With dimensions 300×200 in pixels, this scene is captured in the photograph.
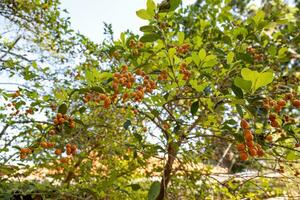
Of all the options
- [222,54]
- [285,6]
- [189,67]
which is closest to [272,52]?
[222,54]

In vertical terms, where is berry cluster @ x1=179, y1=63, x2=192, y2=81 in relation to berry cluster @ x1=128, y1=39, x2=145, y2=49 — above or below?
below

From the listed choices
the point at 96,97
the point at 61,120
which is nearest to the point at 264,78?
the point at 61,120

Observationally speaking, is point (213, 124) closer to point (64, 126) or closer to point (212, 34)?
point (212, 34)

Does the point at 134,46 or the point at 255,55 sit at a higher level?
the point at 255,55

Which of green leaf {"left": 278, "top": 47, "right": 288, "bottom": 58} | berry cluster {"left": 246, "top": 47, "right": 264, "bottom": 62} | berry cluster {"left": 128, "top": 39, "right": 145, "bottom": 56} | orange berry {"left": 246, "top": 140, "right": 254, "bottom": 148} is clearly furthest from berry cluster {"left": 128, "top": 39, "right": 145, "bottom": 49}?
orange berry {"left": 246, "top": 140, "right": 254, "bottom": 148}

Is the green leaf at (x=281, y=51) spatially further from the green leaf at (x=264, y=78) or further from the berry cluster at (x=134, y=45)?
the green leaf at (x=264, y=78)

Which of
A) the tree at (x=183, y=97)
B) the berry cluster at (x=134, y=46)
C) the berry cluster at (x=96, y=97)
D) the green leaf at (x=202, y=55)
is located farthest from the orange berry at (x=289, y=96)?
the berry cluster at (x=134, y=46)

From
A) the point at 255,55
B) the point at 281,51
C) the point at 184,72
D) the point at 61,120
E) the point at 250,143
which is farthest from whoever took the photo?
the point at 255,55

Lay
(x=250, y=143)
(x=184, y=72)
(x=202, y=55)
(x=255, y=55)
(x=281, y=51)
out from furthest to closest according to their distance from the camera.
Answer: (x=255, y=55), (x=281, y=51), (x=184, y=72), (x=202, y=55), (x=250, y=143)

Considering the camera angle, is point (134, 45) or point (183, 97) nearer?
point (183, 97)

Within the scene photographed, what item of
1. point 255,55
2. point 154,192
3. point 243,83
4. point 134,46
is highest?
point 255,55

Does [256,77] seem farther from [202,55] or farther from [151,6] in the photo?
[151,6]

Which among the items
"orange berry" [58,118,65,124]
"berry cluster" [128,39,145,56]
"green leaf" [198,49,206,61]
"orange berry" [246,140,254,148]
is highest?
"berry cluster" [128,39,145,56]

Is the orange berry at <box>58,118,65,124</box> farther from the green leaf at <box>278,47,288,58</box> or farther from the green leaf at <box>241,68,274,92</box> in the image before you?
the green leaf at <box>278,47,288,58</box>
